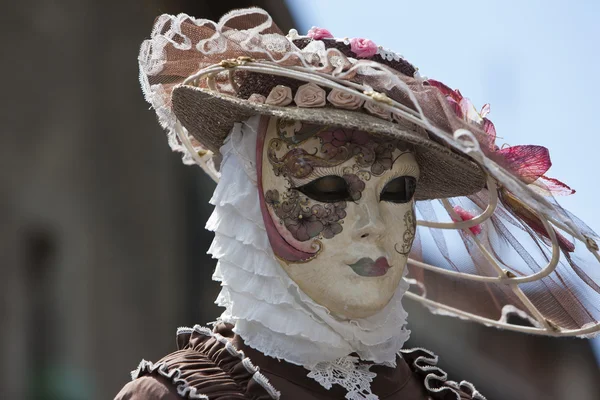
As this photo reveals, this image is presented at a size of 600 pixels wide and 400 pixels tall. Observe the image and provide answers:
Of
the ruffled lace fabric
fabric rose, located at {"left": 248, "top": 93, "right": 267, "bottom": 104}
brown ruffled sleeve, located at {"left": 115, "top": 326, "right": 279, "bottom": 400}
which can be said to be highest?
A: fabric rose, located at {"left": 248, "top": 93, "right": 267, "bottom": 104}

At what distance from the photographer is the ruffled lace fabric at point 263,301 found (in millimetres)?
2359

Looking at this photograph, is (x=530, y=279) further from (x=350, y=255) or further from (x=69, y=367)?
(x=69, y=367)

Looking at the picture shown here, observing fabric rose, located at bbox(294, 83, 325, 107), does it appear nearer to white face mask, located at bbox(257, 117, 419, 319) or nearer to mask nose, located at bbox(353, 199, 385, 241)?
white face mask, located at bbox(257, 117, 419, 319)

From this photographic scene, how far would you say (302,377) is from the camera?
2348 millimetres

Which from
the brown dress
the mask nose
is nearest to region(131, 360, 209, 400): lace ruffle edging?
the brown dress

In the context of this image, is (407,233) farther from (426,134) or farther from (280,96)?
(280,96)

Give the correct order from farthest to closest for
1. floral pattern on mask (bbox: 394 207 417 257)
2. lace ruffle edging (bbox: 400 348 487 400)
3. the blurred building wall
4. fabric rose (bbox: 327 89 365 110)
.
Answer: the blurred building wall → lace ruffle edging (bbox: 400 348 487 400) → floral pattern on mask (bbox: 394 207 417 257) → fabric rose (bbox: 327 89 365 110)

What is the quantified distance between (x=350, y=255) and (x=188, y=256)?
461 centimetres

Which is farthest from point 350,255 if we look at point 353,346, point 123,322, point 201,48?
point 123,322

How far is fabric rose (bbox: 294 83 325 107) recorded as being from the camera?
7.72 feet

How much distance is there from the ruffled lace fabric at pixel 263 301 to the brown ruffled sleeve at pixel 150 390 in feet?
0.80

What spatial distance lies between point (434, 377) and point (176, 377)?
746 mm

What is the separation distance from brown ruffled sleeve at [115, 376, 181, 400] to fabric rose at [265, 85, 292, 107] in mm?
729

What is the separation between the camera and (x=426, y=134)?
241 cm
